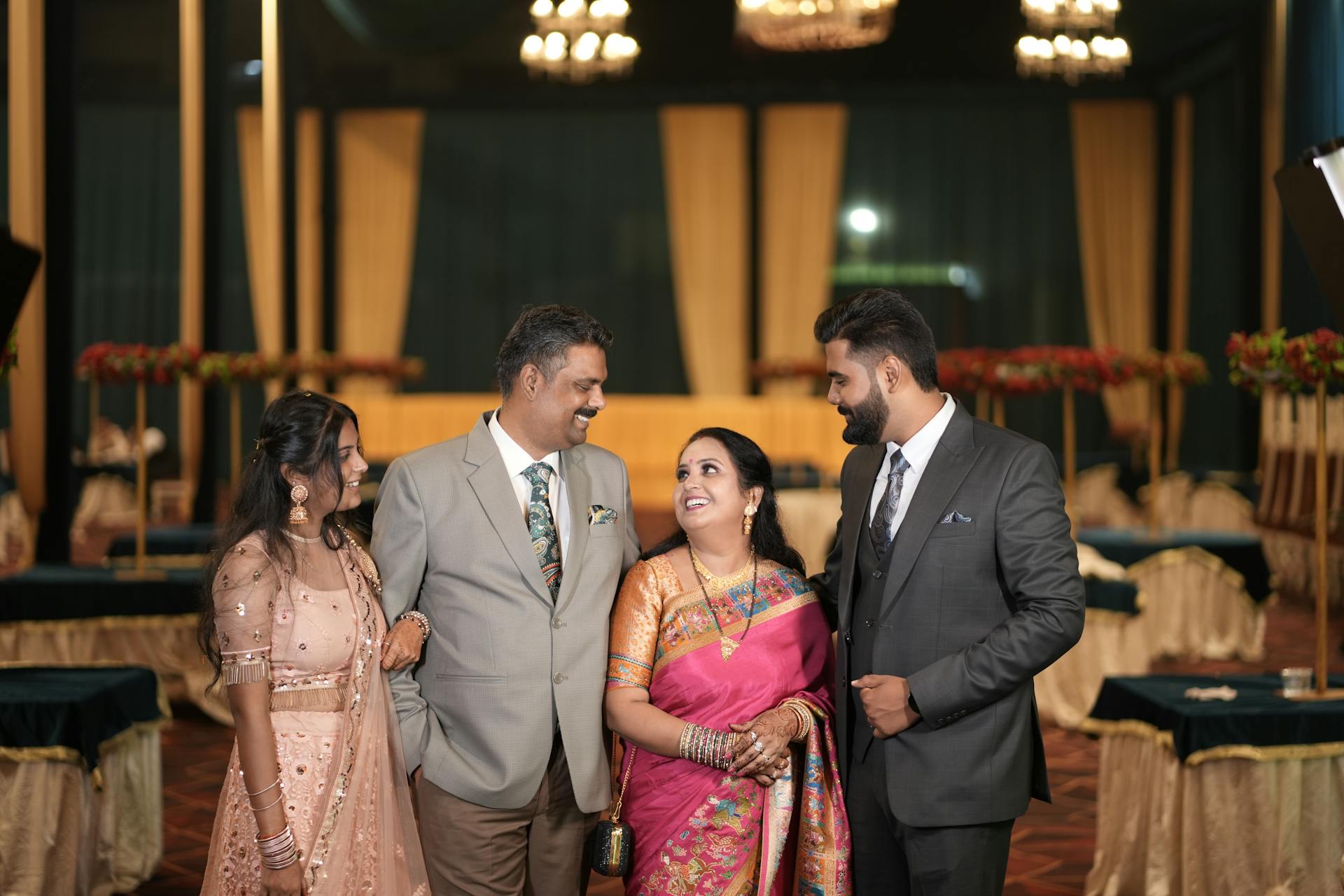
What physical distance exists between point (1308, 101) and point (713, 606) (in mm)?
9450

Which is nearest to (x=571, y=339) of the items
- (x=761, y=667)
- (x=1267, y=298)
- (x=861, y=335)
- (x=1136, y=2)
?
(x=861, y=335)

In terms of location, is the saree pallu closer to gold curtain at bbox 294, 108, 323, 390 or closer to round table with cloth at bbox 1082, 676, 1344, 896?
round table with cloth at bbox 1082, 676, 1344, 896

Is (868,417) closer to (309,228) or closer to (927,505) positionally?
(927,505)

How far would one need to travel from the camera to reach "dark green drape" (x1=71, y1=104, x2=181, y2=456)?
13898mm

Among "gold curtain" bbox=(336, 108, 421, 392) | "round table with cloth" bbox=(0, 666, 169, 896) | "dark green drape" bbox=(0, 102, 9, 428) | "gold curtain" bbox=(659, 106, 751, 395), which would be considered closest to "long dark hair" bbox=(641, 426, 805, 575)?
"round table with cloth" bbox=(0, 666, 169, 896)

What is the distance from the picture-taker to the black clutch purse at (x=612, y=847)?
2.49 meters

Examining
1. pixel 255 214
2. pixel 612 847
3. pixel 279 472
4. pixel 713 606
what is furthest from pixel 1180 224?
pixel 279 472

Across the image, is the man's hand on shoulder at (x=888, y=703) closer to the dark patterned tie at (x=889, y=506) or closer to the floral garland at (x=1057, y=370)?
the dark patterned tie at (x=889, y=506)

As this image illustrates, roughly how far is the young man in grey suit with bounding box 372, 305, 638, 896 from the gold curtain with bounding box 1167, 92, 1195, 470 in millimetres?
12816

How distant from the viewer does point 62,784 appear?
3.58 metres

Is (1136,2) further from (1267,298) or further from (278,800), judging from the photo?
(278,800)

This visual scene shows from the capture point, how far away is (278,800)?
235 cm

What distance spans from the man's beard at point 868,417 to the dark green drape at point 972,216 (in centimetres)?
1349

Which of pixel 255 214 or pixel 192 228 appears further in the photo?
pixel 255 214
